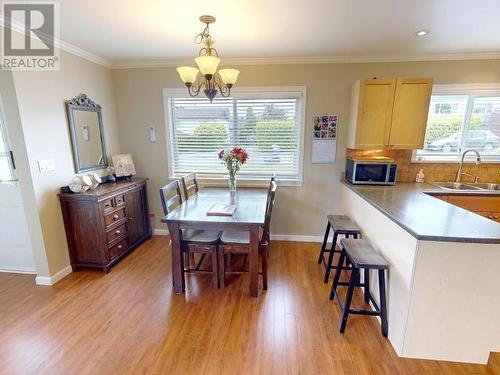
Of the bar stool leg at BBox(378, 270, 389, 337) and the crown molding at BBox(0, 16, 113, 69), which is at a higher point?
the crown molding at BBox(0, 16, 113, 69)

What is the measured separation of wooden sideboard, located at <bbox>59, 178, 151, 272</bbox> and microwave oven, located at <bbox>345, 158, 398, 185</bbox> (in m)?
2.88

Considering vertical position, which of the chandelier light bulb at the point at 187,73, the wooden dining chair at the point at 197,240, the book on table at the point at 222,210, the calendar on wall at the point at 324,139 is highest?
the chandelier light bulb at the point at 187,73

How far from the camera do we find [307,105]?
323 centimetres

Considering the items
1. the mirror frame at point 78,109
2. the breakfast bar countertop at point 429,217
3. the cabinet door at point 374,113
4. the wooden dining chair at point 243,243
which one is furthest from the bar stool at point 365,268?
the mirror frame at point 78,109

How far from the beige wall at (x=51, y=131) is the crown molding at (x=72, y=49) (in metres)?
0.06

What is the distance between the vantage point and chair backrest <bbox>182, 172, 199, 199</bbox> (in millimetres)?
3033

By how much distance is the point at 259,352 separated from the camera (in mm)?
1736

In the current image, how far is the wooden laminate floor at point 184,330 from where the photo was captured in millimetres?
1635

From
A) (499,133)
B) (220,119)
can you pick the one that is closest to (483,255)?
(499,133)

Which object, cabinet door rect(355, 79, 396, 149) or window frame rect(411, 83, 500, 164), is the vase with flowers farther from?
window frame rect(411, 83, 500, 164)

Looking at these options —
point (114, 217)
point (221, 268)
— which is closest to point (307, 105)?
A: point (221, 268)

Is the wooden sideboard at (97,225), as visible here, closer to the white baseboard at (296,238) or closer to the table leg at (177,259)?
the table leg at (177,259)

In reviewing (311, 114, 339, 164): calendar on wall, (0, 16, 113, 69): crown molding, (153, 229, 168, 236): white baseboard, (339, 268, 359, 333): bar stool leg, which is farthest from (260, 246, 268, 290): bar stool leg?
(0, 16, 113, 69): crown molding

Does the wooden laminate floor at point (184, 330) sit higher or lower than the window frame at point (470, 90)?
lower
